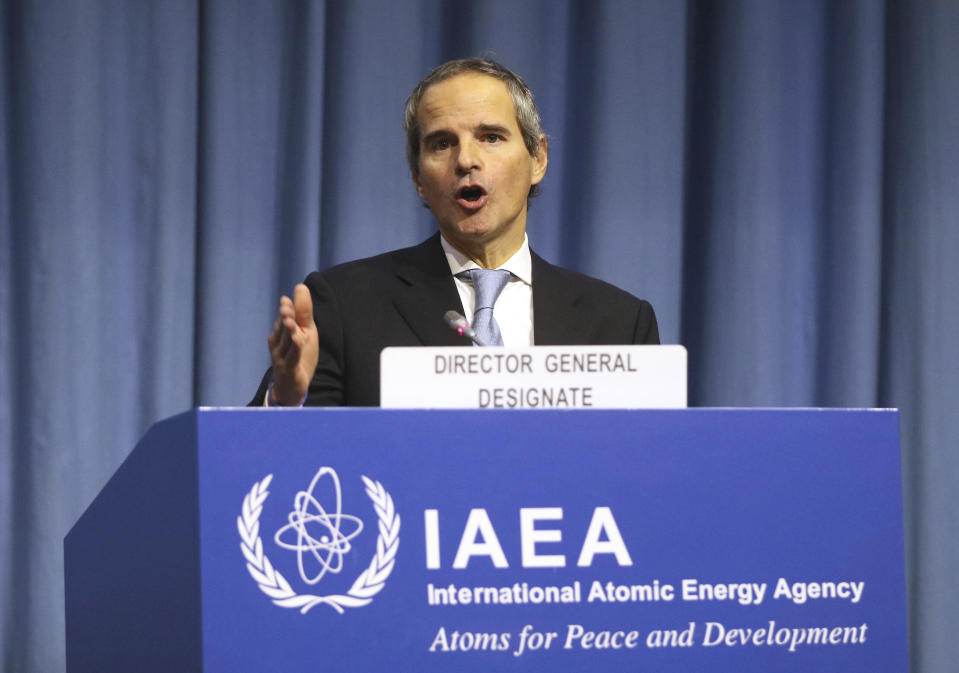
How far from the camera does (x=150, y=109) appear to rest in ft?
10.1

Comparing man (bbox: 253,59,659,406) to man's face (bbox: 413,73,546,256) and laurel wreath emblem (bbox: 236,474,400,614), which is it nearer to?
man's face (bbox: 413,73,546,256)

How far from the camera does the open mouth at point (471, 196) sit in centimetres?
216

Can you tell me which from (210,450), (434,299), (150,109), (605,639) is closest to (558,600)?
(605,639)

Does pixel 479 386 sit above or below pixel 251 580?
above

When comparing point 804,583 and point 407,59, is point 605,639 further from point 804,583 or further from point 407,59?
point 407,59

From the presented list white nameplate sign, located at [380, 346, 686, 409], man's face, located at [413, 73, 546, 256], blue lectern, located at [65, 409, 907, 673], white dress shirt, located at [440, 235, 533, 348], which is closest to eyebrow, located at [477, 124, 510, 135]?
man's face, located at [413, 73, 546, 256]

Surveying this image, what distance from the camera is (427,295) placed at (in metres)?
2.16

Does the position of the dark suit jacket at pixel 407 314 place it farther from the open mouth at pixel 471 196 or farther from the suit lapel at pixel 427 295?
the open mouth at pixel 471 196

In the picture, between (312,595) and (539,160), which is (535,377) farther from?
(539,160)

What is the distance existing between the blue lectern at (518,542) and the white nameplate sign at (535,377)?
85mm

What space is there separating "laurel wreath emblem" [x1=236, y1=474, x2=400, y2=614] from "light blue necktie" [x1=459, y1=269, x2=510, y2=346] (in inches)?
33.6

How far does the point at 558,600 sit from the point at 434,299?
3.54 ft

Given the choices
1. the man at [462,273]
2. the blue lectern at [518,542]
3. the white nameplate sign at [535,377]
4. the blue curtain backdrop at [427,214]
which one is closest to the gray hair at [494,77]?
the man at [462,273]

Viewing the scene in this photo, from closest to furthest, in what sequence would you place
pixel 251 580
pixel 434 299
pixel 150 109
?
pixel 251 580, pixel 434 299, pixel 150 109
